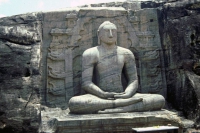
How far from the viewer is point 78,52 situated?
7688 mm

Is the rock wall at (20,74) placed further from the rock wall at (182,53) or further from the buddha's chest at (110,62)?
the rock wall at (182,53)

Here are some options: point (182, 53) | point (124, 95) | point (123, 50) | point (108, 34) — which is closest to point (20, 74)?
point (108, 34)

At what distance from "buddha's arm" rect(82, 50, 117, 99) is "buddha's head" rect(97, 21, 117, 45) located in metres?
0.45

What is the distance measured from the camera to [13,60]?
266 inches

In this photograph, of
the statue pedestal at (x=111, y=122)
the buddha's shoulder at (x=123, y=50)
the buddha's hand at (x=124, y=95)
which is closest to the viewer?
the statue pedestal at (x=111, y=122)

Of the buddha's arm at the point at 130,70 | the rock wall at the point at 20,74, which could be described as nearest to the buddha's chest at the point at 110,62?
the buddha's arm at the point at 130,70

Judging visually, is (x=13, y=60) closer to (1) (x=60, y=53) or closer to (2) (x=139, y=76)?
(1) (x=60, y=53)

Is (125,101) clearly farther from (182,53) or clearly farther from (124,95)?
(182,53)

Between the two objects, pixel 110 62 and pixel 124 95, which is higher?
pixel 110 62

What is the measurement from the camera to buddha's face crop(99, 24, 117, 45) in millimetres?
7172

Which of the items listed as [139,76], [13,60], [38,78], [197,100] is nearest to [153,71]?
[139,76]

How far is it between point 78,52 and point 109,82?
1.26 m

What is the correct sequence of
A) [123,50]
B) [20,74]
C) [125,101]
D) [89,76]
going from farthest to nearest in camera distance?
[123,50] < [89,76] < [20,74] < [125,101]

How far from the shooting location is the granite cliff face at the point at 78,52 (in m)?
6.52
